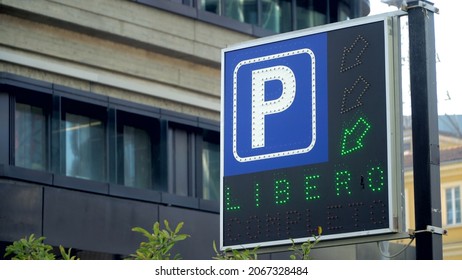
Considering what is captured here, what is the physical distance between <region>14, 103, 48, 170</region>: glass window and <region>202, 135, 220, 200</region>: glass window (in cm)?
466

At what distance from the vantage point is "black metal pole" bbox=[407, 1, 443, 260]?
11758 mm

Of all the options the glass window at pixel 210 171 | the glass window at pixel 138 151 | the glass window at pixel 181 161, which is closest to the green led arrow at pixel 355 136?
the glass window at pixel 138 151

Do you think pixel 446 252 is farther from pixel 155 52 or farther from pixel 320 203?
pixel 320 203

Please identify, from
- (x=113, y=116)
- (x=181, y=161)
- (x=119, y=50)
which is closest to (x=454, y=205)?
(x=181, y=161)

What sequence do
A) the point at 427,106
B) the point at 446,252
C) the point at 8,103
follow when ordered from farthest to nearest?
the point at 446,252 < the point at 8,103 < the point at 427,106

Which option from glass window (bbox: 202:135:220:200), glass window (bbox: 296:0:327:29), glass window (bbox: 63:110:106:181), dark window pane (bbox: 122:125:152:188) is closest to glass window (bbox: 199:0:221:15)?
glass window (bbox: 296:0:327:29)

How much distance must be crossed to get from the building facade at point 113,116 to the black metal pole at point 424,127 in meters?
14.1

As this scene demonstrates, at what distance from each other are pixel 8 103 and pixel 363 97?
46.3ft

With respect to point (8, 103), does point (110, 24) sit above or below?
above

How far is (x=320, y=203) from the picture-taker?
12664mm

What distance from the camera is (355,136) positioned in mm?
12695

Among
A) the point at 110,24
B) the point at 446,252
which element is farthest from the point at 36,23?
the point at 446,252

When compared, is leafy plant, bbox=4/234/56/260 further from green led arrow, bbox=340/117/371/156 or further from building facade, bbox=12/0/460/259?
building facade, bbox=12/0/460/259

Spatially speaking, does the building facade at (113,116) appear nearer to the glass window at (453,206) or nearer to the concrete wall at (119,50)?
the concrete wall at (119,50)
